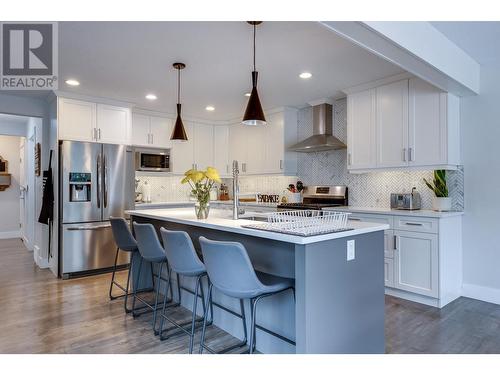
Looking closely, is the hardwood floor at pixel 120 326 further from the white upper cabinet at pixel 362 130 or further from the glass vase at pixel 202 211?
the white upper cabinet at pixel 362 130

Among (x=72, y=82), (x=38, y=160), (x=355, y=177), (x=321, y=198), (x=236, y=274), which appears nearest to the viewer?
(x=236, y=274)

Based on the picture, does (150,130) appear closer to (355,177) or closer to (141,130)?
(141,130)

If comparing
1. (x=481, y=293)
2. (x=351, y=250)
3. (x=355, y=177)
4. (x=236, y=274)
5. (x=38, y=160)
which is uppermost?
(x=38, y=160)

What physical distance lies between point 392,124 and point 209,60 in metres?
2.18

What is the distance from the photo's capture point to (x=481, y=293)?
11.3 ft

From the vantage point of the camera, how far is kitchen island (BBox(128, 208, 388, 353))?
188 cm

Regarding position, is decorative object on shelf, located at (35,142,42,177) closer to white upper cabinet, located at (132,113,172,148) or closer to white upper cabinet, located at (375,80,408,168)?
white upper cabinet, located at (132,113,172,148)

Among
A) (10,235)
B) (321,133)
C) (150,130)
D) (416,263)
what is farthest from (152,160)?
(10,235)
